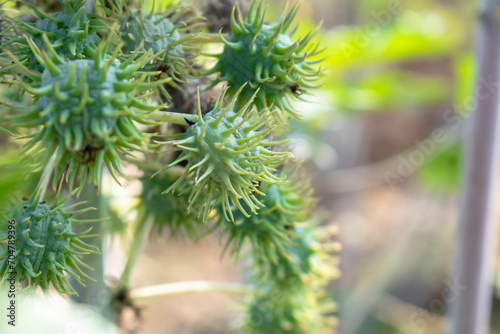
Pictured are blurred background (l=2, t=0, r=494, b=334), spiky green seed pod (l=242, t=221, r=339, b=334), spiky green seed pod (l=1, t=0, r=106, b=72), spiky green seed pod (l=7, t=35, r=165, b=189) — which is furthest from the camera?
blurred background (l=2, t=0, r=494, b=334)

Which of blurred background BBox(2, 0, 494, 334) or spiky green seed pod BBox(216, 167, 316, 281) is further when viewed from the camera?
blurred background BBox(2, 0, 494, 334)

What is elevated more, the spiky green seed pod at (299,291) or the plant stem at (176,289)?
the spiky green seed pod at (299,291)

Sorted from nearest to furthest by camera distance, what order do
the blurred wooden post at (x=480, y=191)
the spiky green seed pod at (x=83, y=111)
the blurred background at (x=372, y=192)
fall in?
1. the spiky green seed pod at (x=83, y=111)
2. the blurred wooden post at (x=480, y=191)
3. the blurred background at (x=372, y=192)

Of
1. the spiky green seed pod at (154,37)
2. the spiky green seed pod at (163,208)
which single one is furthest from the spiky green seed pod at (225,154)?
the spiky green seed pod at (163,208)

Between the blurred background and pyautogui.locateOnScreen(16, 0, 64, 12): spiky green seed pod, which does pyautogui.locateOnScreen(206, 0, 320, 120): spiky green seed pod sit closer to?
pyautogui.locateOnScreen(16, 0, 64, 12): spiky green seed pod

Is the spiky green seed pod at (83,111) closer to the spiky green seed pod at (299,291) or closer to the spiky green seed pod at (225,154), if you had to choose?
the spiky green seed pod at (225,154)

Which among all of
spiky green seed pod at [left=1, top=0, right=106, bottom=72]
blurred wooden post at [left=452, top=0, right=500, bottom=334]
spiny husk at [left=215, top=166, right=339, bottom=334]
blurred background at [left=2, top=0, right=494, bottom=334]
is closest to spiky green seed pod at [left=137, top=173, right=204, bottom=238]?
spiny husk at [left=215, top=166, right=339, bottom=334]
